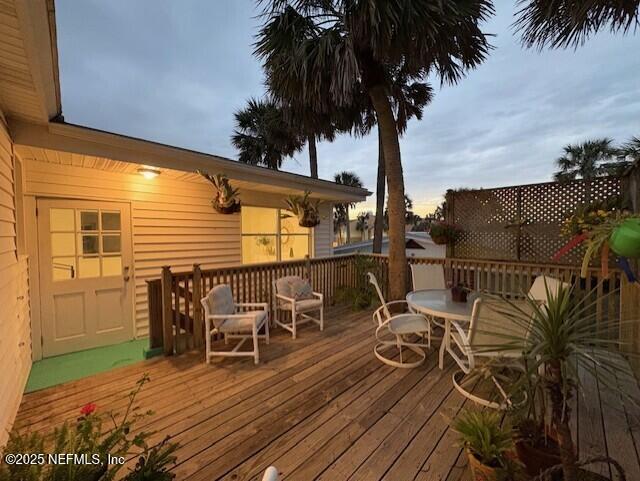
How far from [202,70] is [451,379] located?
10.6 meters

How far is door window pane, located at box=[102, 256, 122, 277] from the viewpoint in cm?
382

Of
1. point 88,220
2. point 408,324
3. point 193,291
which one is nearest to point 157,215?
point 88,220

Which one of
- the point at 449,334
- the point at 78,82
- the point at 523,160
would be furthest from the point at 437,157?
the point at 78,82

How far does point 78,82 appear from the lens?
8812 millimetres

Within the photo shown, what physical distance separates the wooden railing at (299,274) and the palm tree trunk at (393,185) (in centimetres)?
93

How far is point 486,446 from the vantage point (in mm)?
1397

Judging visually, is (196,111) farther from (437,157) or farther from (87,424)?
(87,424)

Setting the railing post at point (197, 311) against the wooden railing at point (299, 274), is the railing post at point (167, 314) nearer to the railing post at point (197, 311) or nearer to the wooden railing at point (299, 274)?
the wooden railing at point (299, 274)

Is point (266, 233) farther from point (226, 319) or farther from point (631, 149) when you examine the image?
point (631, 149)

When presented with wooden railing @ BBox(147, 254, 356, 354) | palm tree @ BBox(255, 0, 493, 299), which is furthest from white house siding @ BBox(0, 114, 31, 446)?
palm tree @ BBox(255, 0, 493, 299)

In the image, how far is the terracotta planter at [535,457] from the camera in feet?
4.34

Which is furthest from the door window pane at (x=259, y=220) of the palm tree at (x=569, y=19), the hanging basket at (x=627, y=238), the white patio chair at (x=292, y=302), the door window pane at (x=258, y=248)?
the hanging basket at (x=627, y=238)

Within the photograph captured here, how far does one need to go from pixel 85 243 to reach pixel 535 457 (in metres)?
4.90

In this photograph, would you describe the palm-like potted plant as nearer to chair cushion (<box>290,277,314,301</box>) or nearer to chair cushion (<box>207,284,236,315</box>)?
chair cushion (<box>207,284,236,315</box>)
